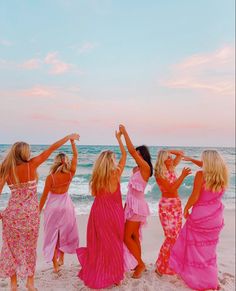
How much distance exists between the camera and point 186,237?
4805mm

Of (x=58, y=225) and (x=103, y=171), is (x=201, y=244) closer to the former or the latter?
(x=103, y=171)

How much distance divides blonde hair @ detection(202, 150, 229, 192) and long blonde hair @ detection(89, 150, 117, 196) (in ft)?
3.81

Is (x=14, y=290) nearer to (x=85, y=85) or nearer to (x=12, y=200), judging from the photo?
(x=12, y=200)

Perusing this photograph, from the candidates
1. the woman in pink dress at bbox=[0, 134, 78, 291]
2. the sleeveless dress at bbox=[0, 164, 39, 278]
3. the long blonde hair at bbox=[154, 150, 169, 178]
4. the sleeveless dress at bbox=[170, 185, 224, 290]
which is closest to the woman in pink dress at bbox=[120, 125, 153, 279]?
the long blonde hair at bbox=[154, 150, 169, 178]

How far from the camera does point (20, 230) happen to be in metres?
4.28

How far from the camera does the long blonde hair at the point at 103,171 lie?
14.7ft

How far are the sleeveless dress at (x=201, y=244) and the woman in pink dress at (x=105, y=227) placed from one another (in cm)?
86

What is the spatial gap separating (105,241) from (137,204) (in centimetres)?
68

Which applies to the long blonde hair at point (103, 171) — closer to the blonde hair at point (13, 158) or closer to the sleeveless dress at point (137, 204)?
the sleeveless dress at point (137, 204)

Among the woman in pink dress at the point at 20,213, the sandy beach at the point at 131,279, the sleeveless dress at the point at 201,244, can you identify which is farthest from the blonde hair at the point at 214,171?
the woman in pink dress at the point at 20,213

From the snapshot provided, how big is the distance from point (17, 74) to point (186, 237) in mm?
15487

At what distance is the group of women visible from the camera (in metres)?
4.26

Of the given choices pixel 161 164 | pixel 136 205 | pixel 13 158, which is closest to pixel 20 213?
pixel 13 158

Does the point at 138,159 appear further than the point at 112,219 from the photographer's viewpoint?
Yes
